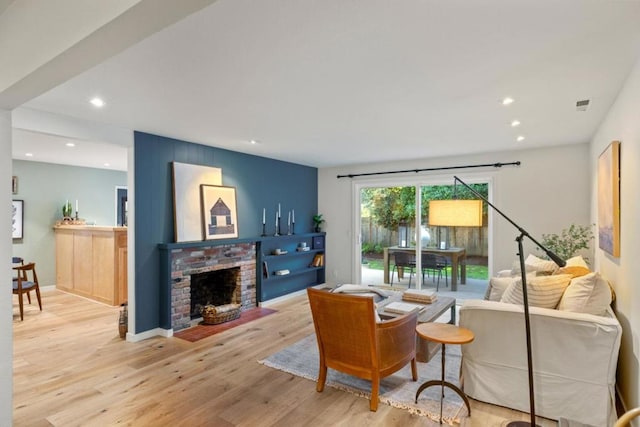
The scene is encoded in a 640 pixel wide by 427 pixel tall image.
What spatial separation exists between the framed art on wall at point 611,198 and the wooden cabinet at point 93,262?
587cm

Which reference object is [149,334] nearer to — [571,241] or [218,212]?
[218,212]

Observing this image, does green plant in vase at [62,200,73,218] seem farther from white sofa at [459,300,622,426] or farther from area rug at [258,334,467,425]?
white sofa at [459,300,622,426]

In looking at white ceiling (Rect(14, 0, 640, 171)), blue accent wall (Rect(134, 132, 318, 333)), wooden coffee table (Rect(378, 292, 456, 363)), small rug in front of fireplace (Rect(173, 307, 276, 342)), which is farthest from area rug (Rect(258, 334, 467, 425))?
white ceiling (Rect(14, 0, 640, 171))

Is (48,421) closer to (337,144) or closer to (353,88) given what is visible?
(353,88)

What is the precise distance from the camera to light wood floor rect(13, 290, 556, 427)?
2.40 m

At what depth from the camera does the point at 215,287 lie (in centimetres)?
510

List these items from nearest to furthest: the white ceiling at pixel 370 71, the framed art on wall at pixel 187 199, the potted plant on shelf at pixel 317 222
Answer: the white ceiling at pixel 370 71 → the framed art on wall at pixel 187 199 → the potted plant on shelf at pixel 317 222

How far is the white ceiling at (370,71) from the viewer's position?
1.65m

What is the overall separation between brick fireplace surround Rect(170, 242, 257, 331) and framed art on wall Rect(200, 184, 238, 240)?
0.66ft

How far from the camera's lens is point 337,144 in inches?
183

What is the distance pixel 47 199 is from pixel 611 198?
8277mm

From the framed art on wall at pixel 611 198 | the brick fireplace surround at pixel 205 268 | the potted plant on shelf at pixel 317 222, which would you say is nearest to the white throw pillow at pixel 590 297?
the framed art on wall at pixel 611 198

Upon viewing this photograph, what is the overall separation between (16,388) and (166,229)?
1.98 meters

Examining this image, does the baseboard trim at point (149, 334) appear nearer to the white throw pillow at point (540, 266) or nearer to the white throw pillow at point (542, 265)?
the white throw pillow at point (540, 266)
